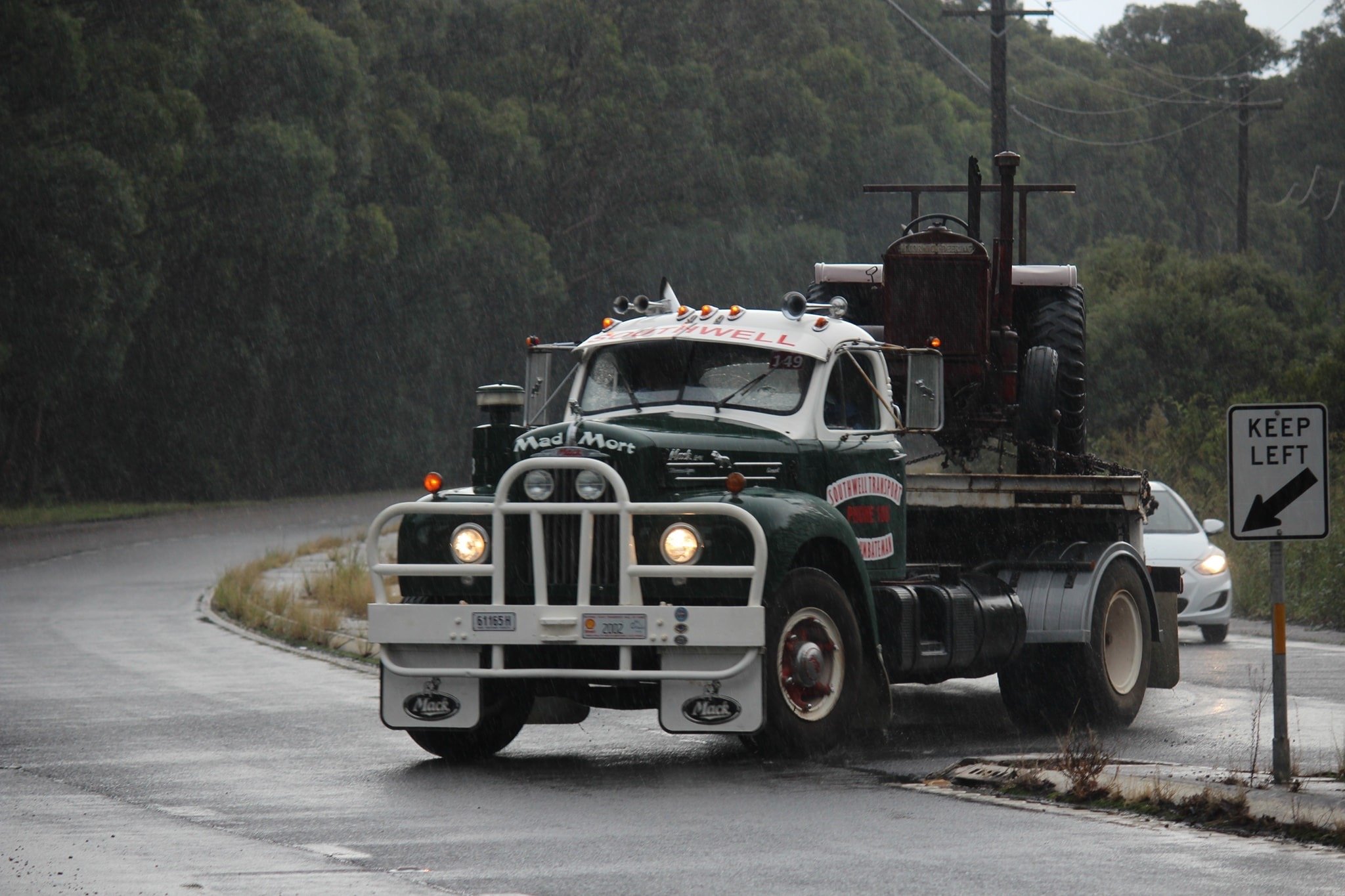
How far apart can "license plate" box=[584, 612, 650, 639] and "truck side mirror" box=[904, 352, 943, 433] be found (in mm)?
2572

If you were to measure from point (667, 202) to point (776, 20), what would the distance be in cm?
810

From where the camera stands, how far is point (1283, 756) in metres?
10.4

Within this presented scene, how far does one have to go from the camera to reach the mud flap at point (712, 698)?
1092 centimetres

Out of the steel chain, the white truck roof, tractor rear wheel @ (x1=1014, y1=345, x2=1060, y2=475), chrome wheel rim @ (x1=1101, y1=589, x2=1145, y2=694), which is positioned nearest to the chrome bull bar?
the white truck roof

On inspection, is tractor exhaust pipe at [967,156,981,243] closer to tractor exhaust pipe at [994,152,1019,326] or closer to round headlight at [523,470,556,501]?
tractor exhaust pipe at [994,152,1019,326]

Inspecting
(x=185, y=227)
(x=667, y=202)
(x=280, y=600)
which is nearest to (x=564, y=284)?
(x=667, y=202)

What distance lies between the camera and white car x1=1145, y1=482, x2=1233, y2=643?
2083 centimetres

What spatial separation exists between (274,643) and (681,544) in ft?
32.7

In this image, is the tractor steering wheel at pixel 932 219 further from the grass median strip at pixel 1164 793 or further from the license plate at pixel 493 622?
the license plate at pixel 493 622

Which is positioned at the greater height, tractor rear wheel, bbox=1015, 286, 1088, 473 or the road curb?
tractor rear wheel, bbox=1015, 286, 1088, 473

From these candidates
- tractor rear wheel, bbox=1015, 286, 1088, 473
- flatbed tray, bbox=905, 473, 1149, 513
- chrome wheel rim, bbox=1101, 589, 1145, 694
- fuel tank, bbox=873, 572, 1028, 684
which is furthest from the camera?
tractor rear wheel, bbox=1015, 286, 1088, 473

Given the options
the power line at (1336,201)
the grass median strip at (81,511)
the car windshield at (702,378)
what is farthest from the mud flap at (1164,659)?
the power line at (1336,201)

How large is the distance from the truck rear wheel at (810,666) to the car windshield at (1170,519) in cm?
1130

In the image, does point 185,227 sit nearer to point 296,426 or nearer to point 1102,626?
point 296,426
